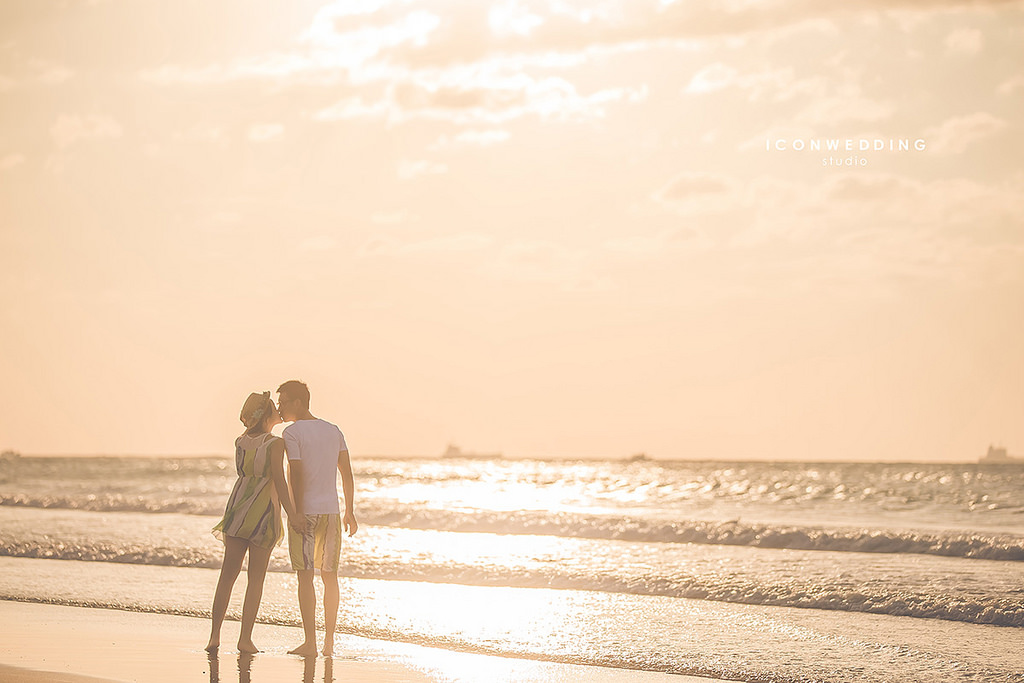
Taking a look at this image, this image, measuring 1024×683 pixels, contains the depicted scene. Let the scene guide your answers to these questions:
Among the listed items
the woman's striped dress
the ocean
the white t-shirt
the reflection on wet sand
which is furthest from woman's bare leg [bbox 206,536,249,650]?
the ocean

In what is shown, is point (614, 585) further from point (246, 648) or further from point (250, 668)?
point (250, 668)

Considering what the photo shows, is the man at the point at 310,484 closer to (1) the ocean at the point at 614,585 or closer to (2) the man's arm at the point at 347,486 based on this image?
(2) the man's arm at the point at 347,486

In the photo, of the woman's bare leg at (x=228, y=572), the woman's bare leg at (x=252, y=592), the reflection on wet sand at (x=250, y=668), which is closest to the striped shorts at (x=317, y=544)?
the woman's bare leg at (x=252, y=592)

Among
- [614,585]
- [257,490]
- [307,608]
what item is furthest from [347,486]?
[614,585]

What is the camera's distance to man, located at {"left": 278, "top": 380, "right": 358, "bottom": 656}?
26.6ft

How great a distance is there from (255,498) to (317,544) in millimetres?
584

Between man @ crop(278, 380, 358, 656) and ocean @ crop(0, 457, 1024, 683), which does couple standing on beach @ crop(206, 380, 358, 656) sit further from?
ocean @ crop(0, 457, 1024, 683)

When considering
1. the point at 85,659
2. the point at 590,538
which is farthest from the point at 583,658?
the point at 590,538

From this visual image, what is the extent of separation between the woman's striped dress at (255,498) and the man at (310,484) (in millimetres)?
150

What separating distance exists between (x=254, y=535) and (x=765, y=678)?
3.91 metres

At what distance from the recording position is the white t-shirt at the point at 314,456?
26.5 ft

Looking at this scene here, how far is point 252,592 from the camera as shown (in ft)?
26.9

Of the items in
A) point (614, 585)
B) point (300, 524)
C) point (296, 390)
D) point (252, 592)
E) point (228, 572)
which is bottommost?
point (614, 585)

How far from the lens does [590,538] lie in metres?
20.6
